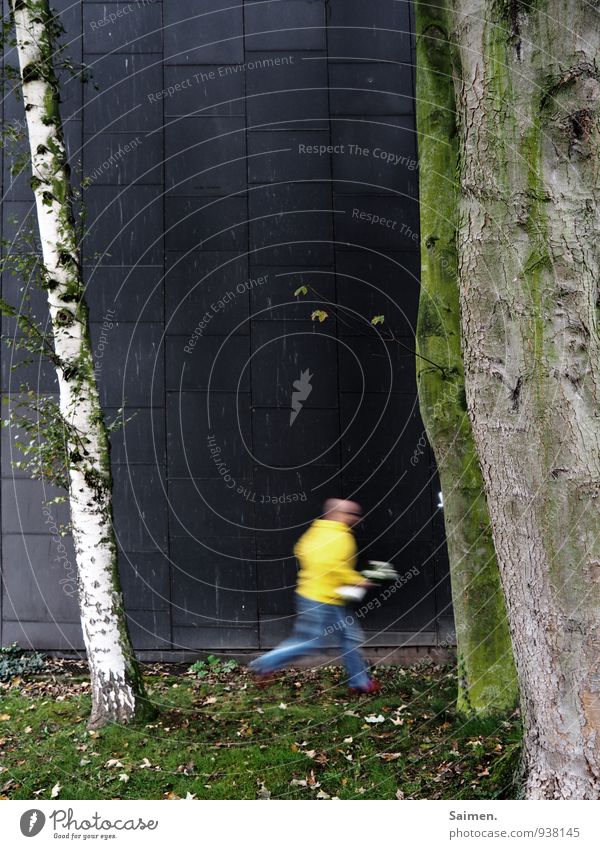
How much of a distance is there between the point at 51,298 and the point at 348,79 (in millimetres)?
4346

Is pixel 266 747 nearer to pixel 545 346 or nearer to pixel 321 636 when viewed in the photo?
pixel 321 636

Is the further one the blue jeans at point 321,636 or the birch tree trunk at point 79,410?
the blue jeans at point 321,636

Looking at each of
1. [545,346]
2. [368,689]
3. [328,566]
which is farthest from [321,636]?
[545,346]

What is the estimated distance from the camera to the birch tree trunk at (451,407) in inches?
231

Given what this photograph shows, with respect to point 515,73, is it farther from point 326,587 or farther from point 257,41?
point 257,41

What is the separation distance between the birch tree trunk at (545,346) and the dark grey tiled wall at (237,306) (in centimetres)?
410

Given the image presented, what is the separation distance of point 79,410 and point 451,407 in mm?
2896

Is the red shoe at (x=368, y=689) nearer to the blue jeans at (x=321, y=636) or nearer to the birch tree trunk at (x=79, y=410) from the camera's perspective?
the blue jeans at (x=321, y=636)

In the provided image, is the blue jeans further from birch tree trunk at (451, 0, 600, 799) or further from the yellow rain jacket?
birch tree trunk at (451, 0, 600, 799)

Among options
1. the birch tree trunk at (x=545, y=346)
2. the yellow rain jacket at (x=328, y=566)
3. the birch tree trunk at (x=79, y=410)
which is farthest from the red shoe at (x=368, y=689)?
the birch tree trunk at (x=545, y=346)

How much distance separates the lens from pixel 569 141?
12.8 feet

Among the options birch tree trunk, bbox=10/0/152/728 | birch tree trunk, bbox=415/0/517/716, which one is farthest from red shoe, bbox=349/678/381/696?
birch tree trunk, bbox=10/0/152/728

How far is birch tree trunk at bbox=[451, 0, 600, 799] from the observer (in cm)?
381

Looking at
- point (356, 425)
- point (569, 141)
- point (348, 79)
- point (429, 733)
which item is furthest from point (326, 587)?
point (348, 79)
